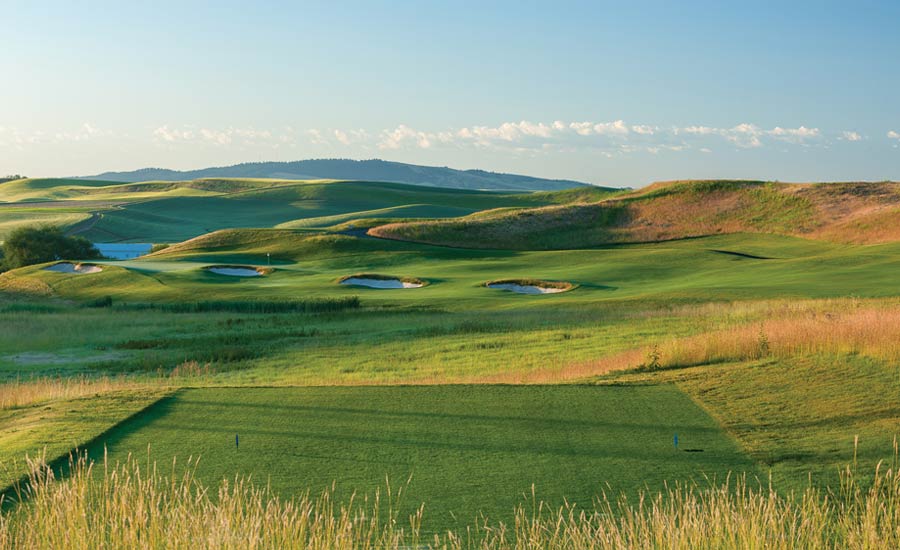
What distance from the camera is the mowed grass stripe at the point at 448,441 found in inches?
368

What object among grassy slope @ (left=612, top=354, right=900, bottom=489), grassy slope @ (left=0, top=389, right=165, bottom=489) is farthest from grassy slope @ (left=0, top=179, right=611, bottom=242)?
grassy slope @ (left=612, top=354, right=900, bottom=489)

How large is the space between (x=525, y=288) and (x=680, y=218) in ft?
93.1

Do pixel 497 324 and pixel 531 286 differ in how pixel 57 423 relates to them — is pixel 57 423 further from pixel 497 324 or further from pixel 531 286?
pixel 531 286

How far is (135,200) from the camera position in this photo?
161 metres

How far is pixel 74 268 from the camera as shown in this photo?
53.0 metres

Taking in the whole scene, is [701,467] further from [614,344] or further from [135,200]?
[135,200]

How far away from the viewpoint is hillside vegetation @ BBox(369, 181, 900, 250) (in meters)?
62.0

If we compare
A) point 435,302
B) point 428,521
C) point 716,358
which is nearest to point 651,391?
point 716,358

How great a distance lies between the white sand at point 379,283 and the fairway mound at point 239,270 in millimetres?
7481

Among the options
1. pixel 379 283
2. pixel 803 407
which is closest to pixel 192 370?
pixel 803 407

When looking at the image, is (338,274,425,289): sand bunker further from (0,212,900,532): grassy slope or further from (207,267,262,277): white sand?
(207,267,262,277): white sand

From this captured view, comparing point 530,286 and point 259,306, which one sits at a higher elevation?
point 530,286

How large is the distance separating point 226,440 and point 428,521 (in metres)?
3.93

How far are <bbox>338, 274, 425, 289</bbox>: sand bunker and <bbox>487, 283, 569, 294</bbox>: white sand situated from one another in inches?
168
